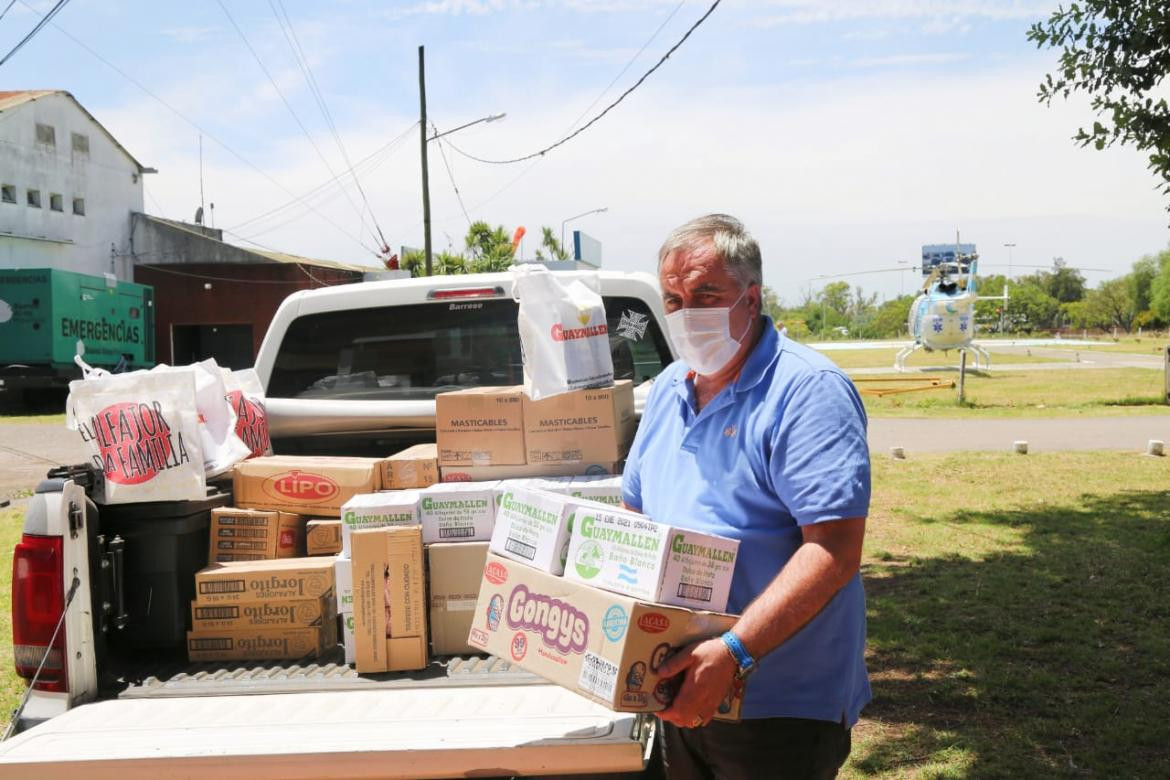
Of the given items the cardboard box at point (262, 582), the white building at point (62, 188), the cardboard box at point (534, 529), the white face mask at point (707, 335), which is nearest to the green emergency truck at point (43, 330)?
the white building at point (62, 188)

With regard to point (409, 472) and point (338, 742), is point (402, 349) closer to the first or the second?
point (409, 472)

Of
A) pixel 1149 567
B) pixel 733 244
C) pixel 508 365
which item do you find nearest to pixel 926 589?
pixel 1149 567

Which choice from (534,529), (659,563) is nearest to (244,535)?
(534,529)

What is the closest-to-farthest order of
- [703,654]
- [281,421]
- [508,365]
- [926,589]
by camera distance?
1. [703,654]
2. [281,421]
3. [508,365]
4. [926,589]

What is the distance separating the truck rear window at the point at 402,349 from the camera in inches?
178

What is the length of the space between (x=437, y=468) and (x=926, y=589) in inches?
185

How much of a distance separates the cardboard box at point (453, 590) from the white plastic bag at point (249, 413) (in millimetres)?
1128

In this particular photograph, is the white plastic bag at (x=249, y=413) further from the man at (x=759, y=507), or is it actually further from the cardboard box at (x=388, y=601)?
the man at (x=759, y=507)

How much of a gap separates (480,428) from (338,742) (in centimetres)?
151

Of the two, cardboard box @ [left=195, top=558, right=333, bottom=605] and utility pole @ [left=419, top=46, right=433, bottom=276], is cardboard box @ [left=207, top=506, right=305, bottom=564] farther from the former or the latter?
utility pole @ [left=419, top=46, right=433, bottom=276]

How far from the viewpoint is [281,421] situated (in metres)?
4.29

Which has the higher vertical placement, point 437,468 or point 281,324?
point 281,324

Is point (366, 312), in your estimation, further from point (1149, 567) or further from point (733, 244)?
point (1149, 567)

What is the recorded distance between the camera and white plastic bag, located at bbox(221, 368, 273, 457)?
13.1 feet
